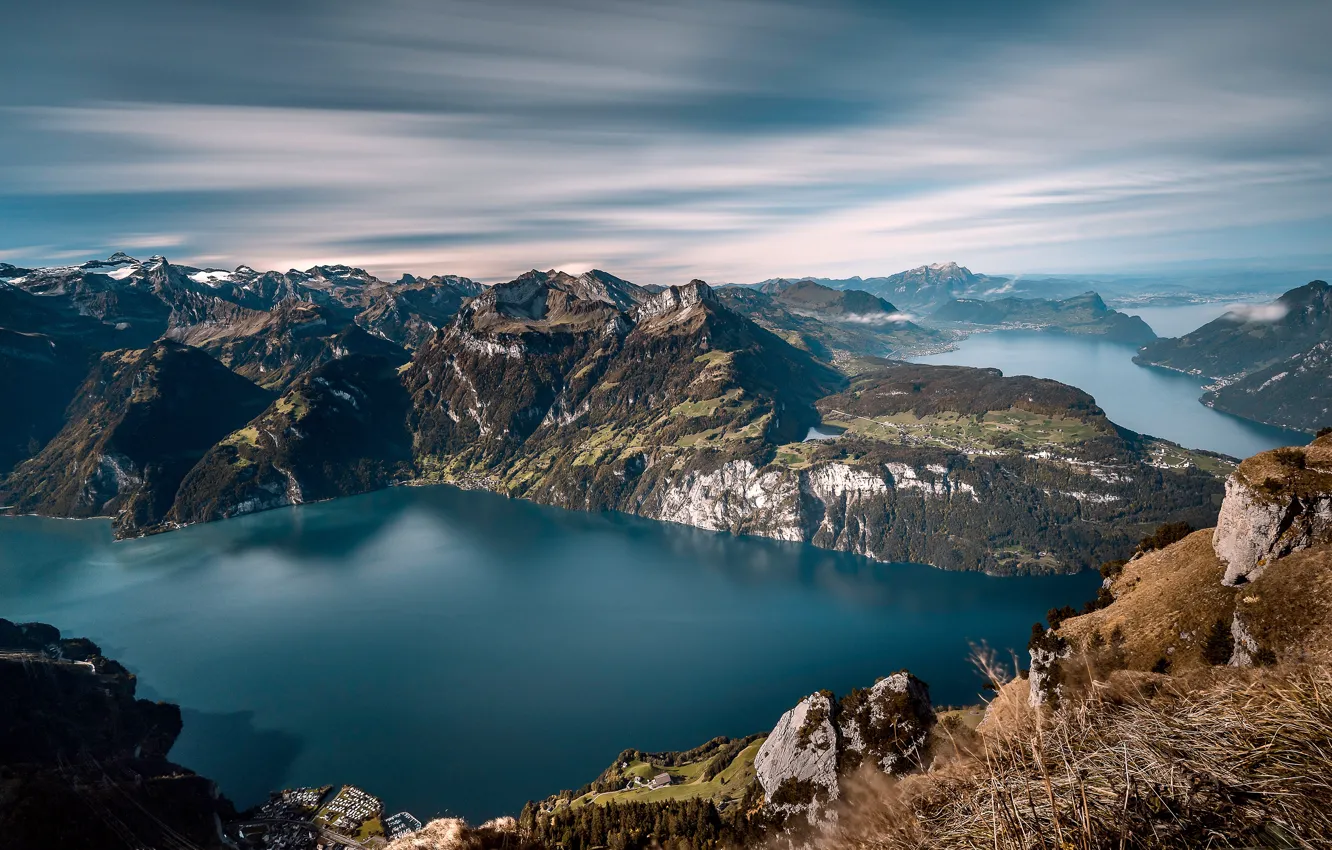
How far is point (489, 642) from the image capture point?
129m

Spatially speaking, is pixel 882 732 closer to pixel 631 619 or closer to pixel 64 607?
pixel 631 619

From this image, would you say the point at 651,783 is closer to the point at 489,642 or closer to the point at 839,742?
the point at 839,742

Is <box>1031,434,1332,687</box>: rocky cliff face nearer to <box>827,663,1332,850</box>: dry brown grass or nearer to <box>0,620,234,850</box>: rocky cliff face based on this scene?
<box>827,663,1332,850</box>: dry brown grass

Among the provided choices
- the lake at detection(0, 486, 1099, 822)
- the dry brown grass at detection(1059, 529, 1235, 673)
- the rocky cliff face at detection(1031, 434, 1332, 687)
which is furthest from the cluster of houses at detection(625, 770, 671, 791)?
the dry brown grass at detection(1059, 529, 1235, 673)

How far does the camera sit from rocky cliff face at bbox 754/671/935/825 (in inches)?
1583

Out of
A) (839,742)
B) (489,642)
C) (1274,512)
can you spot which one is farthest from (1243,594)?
(489,642)

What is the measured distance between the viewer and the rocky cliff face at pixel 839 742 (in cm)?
4022

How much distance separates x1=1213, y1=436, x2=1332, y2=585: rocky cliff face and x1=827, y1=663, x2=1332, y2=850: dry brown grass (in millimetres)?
40211

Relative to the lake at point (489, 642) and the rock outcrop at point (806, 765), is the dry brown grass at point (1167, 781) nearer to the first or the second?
the rock outcrop at point (806, 765)

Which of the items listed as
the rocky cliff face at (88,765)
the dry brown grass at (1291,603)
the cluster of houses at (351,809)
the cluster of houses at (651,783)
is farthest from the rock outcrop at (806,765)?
the rocky cliff face at (88,765)

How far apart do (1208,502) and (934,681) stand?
123 m

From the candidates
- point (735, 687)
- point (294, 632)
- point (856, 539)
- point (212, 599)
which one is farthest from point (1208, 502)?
point (212, 599)

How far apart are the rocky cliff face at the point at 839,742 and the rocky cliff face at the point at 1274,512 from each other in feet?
72.0

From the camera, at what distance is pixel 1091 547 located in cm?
16588
